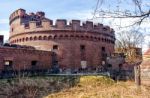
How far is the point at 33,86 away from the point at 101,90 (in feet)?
15.6

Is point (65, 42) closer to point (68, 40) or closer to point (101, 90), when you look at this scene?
point (68, 40)

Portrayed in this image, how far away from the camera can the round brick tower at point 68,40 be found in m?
26.2

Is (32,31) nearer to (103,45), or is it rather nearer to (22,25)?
(22,25)

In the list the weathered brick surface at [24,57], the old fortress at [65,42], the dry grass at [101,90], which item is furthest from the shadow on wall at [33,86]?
the old fortress at [65,42]

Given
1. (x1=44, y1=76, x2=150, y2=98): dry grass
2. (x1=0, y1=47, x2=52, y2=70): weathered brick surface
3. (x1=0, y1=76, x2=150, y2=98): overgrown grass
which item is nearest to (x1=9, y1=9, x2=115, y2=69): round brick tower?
(x1=0, y1=47, x2=52, y2=70): weathered brick surface

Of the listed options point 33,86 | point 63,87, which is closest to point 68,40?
point 63,87

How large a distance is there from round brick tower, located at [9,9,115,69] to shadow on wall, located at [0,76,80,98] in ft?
16.8

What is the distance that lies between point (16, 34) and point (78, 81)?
35.6 ft

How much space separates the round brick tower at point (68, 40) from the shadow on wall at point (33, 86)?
202 inches

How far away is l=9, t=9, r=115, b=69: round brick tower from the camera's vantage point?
26.2 metres

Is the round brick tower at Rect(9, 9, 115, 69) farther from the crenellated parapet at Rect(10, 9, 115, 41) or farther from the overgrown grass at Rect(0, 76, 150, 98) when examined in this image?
the overgrown grass at Rect(0, 76, 150, 98)

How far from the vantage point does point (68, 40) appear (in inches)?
1045

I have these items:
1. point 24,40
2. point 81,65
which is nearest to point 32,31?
point 24,40

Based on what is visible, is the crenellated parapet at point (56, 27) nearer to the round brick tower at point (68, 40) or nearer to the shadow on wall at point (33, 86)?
the round brick tower at point (68, 40)
